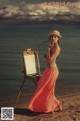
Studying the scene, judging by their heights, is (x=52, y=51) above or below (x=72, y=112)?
above

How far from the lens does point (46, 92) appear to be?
1217cm

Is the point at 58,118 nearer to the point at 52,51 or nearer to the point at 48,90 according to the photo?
the point at 48,90

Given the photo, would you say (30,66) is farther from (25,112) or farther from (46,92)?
(25,112)

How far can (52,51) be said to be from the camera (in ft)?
39.2

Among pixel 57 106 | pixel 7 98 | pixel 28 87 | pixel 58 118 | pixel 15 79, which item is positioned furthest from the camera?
pixel 15 79

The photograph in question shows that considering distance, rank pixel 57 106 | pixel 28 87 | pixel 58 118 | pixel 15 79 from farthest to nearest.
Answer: pixel 15 79 < pixel 28 87 < pixel 57 106 < pixel 58 118

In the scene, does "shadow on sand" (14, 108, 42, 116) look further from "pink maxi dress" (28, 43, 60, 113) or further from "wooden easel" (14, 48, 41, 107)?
"wooden easel" (14, 48, 41, 107)

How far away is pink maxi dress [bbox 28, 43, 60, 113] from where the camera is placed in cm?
1205

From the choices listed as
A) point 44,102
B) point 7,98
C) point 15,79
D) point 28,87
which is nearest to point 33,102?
point 44,102

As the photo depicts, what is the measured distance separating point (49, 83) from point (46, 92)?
27 centimetres

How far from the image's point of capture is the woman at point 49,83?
39.2 feet

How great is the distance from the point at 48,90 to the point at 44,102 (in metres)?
0.36

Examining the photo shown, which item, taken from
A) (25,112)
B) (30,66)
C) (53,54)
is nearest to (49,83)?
(53,54)

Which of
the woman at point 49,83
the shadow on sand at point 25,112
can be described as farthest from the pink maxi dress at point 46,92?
the shadow on sand at point 25,112
